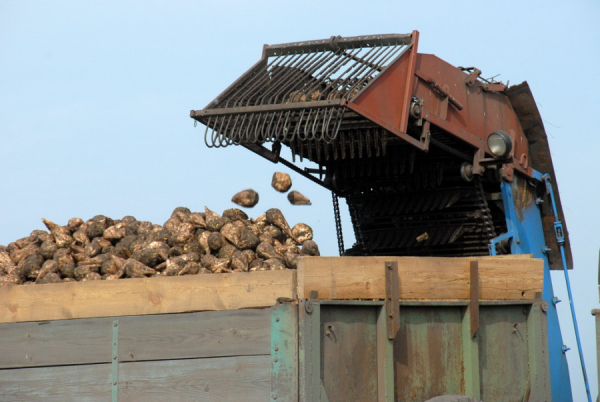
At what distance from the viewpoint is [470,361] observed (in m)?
3.75

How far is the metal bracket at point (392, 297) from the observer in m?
3.50

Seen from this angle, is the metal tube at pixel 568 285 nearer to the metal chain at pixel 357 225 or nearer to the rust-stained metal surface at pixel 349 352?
the metal chain at pixel 357 225

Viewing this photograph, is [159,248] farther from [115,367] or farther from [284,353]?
[284,353]

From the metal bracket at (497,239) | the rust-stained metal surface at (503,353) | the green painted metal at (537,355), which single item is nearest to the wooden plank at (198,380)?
the rust-stained metal surface at (503,353)

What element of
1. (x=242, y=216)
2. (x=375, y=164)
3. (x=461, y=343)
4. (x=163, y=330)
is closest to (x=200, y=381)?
(x=163, y=330)

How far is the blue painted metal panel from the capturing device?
6117 millimetres

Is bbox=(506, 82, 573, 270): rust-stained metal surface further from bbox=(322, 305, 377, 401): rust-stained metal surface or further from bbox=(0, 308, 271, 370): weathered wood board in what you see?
bbox=(0, 308, 271, 370): weathered wood board

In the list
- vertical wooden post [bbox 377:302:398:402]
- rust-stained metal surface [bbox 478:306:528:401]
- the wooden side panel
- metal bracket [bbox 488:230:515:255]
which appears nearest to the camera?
vertical wooden post [bbox 377:302:398:402]

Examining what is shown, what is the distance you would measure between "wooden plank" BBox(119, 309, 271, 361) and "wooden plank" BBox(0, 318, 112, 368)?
122 millimetres

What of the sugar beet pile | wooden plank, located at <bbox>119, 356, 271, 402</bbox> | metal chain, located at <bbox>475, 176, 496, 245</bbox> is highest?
metal chain, located at <bbox>475, 176, 496, 245</bbox>

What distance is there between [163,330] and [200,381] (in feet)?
0.96

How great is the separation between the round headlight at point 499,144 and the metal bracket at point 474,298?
2.27 metres

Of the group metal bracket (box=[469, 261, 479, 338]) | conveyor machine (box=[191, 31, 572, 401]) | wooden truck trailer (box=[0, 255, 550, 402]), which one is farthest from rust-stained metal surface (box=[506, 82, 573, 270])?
metal bracket (box=[469, 261, 479, 338])

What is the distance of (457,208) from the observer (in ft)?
20.4
